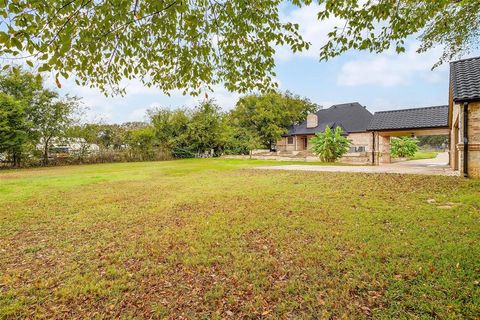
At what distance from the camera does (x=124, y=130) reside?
27625 millimetres

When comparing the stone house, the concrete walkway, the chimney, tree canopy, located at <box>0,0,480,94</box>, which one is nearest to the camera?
→ tree canopy, located at <box>0,0,480,94</box>

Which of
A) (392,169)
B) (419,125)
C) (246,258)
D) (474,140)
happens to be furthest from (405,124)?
(246,258)

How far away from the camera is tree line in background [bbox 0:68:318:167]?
67.3 feet

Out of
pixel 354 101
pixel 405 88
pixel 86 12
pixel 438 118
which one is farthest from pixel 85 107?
pixel 354 101

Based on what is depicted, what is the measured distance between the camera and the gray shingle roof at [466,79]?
9.51m

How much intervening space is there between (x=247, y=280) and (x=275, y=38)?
3.99 metres

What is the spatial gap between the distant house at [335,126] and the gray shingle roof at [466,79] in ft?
53.6

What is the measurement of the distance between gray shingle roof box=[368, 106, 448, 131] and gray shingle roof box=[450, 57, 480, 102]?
530cm

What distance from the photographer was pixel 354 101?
33656 millimetres

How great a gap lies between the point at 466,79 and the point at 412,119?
7.51 m

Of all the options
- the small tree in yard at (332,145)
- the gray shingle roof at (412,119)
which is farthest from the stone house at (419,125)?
the small tree in yard at (332,145)

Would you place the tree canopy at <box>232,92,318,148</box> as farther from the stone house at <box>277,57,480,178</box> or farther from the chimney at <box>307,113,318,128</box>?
the chimney at <box>307,113,318,128</box>

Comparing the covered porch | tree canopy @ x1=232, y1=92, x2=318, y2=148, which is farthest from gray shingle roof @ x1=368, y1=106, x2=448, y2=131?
tree canopy @ x1=232, y1=92, x2=318, y2=148

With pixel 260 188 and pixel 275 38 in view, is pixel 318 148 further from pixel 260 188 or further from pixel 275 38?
pixel 275 38
